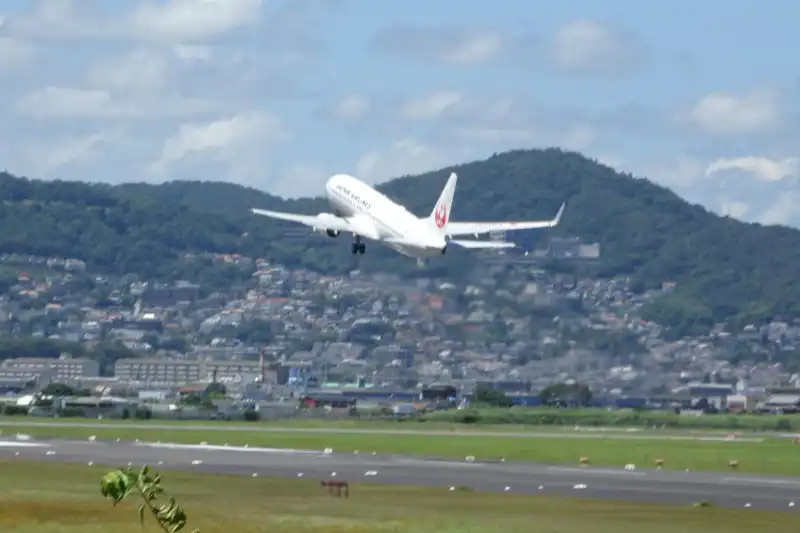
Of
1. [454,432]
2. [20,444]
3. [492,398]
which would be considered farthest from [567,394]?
[20,444]

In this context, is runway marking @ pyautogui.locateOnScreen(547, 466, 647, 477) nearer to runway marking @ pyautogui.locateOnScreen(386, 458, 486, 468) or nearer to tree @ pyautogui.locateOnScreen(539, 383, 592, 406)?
runway marking @ pyautogui.locateOnScreen(386, 458, 486, 468)

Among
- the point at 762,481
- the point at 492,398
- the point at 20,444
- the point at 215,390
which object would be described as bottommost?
the point at 762,481

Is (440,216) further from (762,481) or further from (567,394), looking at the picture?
(567,394)

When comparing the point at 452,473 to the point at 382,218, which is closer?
the point at 452,473

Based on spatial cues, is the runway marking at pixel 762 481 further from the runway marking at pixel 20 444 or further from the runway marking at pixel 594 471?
the runway marking at pixel 20 444

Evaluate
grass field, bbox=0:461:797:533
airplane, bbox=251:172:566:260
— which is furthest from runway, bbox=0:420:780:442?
grass field, bbox=0:461:797:533

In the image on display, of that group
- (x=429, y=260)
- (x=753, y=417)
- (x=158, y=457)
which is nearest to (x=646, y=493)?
(x=158, y=457)

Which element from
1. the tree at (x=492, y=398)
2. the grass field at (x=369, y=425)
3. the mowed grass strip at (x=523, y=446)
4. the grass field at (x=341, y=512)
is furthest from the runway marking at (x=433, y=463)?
the tree at (x=492, y=398)
